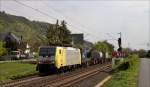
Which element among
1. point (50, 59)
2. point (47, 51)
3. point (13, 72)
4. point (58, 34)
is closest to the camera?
point (13, 72)

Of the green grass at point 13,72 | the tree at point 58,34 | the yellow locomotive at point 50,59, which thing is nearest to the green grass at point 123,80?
the yellow locomotive at point 50,59

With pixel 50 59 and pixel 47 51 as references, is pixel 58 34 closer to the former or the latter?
pixel 47 51

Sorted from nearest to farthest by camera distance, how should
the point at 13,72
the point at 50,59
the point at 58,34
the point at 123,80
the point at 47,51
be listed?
the point at 123,80 < the point at 13,72 < the point at 50,59 < the point at 47,51 < the point at 58,34

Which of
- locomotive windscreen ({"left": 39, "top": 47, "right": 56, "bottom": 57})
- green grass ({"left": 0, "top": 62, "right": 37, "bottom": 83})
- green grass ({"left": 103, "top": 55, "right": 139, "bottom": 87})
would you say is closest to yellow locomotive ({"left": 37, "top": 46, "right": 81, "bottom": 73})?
locomotive windscreen ({"left": 39, "top": 47, "right": 56, "bottom": 57})

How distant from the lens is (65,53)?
46812 mm

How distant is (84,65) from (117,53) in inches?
999

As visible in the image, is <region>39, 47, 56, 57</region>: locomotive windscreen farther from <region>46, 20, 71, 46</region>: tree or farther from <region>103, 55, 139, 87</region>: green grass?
<region>46, 20, 71, 46</region>: tree

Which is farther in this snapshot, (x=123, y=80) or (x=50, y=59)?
(x=50, y=59)

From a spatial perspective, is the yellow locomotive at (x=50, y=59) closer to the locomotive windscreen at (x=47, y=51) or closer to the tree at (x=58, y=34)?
the locomotive windscreen at (x=47, y=51)

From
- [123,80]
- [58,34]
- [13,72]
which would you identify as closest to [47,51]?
[13,72]

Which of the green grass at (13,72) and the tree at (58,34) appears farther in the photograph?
the tree at (58,34)

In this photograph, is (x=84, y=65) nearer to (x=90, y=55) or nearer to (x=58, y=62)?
(x=90, y=55)

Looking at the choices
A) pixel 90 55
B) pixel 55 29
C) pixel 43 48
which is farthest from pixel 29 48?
pixel 43 48

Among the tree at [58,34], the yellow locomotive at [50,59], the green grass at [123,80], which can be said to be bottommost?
the green grass at [123,80]
